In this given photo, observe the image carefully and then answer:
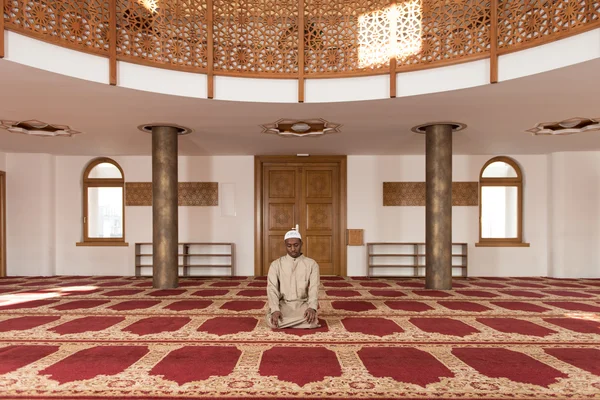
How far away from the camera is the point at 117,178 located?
8.00m

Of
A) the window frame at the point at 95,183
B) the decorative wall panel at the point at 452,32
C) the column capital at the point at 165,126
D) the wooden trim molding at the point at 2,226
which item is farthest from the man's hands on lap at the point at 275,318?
the wooden trim molding at the point at 2,226

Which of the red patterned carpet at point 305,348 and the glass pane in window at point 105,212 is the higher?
the glass pane in window at point 105,212

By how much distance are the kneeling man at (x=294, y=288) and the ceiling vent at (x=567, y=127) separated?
4458mm

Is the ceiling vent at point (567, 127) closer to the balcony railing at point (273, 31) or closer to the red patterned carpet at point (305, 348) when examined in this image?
the balcony railing at point (273, 31)

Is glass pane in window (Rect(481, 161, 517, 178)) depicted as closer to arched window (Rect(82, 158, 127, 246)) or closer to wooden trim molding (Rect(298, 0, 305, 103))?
wooden trim molding (Rect(298, 0, 305, 103))

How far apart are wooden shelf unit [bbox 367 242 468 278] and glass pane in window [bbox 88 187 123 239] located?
210 inches

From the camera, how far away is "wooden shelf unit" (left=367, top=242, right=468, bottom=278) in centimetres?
749

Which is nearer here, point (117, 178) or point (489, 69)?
point (489, 69)

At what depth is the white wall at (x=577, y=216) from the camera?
7465 mm

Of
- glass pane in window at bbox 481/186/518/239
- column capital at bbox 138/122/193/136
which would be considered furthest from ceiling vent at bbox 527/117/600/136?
column capital at bbox 138/122/193/136

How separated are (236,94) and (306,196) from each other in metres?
3.68

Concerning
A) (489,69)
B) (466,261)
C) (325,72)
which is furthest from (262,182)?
(489,69)

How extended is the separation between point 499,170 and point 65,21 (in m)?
7.84

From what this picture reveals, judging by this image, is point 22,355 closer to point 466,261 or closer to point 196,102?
point 196,102
